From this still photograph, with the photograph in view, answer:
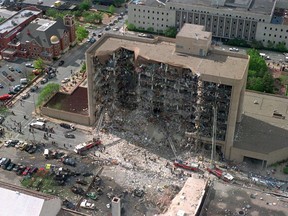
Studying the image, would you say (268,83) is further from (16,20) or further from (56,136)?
(16,20)

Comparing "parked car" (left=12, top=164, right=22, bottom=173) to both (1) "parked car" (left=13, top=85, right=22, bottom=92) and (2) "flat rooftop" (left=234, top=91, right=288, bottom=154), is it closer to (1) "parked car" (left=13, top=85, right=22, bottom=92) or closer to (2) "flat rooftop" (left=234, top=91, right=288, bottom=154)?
(1) "parked car" (left=13, top=85, right=22, bottom=92)

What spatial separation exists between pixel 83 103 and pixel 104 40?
1773 cm

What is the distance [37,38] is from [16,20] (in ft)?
55.2

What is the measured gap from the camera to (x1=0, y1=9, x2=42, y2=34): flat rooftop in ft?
474

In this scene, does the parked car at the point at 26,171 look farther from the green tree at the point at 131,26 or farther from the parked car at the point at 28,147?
the green tree at the point at 131,26

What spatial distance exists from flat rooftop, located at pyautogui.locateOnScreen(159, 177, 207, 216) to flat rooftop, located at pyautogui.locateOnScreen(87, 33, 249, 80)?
21.8m

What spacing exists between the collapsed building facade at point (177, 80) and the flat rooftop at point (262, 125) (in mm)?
3443

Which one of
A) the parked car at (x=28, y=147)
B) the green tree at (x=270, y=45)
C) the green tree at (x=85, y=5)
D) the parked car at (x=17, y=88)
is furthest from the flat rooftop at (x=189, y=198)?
the green tree at (x=85, y=5)

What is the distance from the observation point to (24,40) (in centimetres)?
13988

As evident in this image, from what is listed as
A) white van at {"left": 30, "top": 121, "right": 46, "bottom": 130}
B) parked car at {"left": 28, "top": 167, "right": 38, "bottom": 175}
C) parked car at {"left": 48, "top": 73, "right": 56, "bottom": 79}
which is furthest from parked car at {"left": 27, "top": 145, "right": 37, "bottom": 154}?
parked car at {"left": 48, "top": 73, "right": 56, "bottom": 79}

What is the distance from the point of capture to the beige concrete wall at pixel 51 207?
7294cm

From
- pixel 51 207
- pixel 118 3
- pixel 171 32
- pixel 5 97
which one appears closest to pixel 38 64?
pixel 5 97

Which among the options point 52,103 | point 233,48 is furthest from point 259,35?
point 52,103

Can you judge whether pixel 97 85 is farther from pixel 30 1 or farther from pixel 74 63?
pixel 30 1
